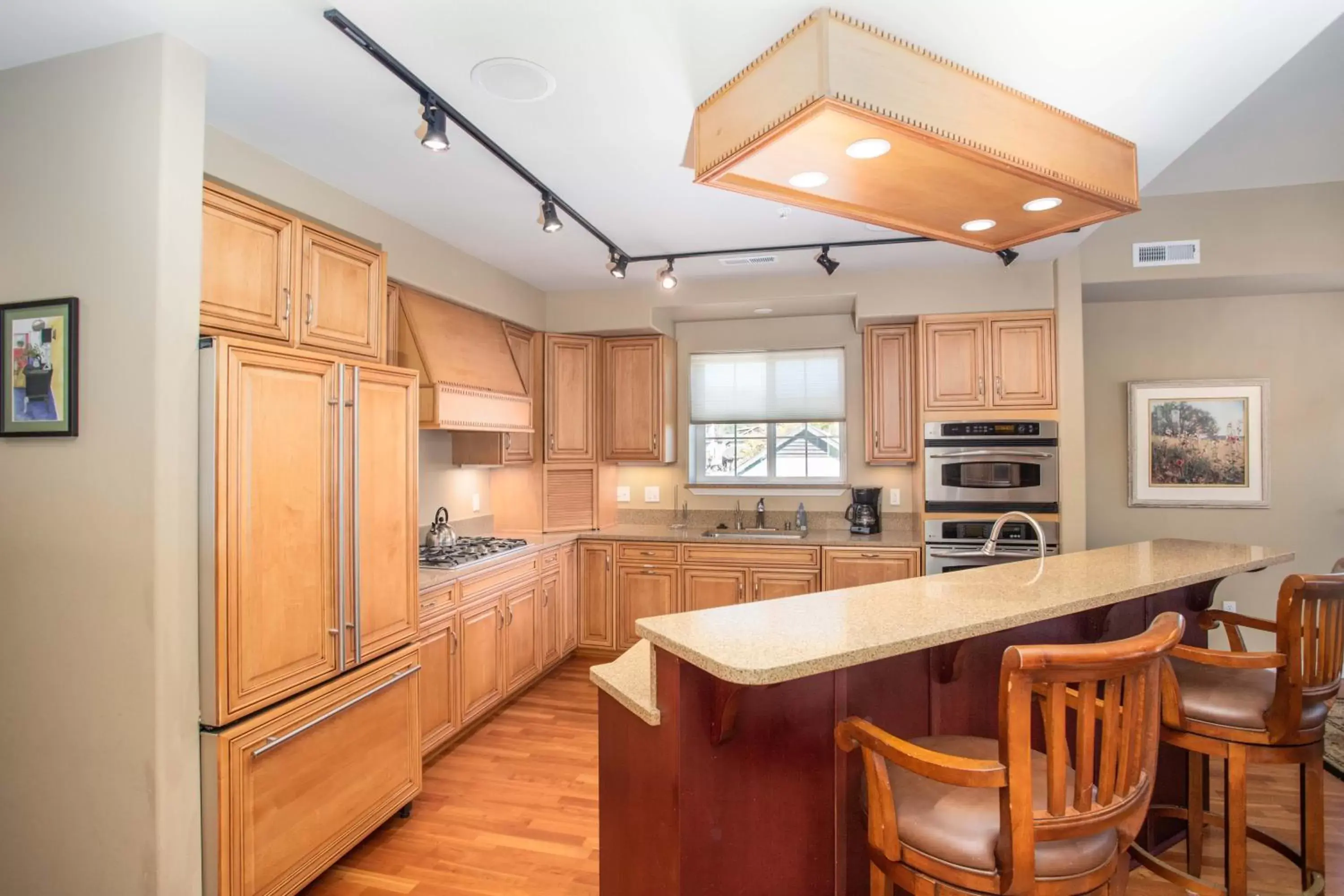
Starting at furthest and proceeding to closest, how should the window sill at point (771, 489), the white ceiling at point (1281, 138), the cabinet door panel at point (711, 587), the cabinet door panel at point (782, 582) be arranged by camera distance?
the window sill at point (771, 489) → the cabinet door panel at point (711, 587) → the cabinet door panel at point (782, 582) → the white ceiling at point (1281, 138)

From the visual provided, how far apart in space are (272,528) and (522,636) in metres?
2.16

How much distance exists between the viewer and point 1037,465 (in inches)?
163

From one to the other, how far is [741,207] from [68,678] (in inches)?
120

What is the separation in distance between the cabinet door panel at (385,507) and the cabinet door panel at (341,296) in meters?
0.18

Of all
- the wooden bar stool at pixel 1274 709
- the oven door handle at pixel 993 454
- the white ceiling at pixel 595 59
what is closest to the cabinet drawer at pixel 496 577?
the white ceiling at pixel 595 59

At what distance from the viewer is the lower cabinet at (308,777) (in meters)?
1.95

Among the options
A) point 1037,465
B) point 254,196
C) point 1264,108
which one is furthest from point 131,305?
point 1264,108

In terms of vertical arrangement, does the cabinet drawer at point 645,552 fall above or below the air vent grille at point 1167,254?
below

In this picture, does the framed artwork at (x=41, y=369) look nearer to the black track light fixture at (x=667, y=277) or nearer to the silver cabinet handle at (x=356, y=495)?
the silver cabinet handle at (x=356, y=495)

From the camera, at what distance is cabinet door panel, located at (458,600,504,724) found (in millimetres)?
3443

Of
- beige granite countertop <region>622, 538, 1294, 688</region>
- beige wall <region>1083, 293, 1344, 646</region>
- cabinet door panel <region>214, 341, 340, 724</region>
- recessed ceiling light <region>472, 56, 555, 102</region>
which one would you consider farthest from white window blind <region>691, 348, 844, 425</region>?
cabinet door panel <region>214, 341, 340, 724</region>

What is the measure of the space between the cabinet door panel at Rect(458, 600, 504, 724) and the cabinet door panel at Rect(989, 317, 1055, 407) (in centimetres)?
330

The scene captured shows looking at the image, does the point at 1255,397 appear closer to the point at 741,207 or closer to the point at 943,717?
the point at 741,207

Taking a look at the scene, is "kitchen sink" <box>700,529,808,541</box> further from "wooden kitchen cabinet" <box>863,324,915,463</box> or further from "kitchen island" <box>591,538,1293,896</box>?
"kitchen island" <box>591,538,1293,896</box>
